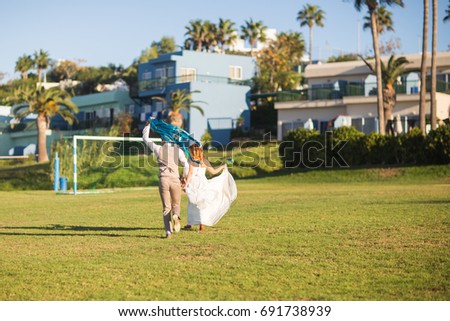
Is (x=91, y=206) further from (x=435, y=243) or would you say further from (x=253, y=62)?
(x=253, y=62)

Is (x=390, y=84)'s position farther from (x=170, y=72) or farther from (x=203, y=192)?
(x=203, y=192)

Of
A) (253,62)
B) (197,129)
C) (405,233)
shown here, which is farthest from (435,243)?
(253,62)

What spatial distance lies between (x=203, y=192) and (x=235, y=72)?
65038mm


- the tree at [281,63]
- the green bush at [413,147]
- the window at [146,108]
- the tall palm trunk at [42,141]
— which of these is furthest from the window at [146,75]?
the green bush at [413,147]

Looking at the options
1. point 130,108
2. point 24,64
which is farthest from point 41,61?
point 130,108

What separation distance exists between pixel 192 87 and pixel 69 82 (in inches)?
1425

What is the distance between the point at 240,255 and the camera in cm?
1180

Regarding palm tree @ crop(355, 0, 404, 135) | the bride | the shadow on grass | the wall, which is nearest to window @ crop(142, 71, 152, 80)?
the wall

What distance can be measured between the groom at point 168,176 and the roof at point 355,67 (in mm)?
49412

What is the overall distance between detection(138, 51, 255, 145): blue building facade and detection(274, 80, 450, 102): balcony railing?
8978 mm

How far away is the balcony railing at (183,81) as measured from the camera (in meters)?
74.4

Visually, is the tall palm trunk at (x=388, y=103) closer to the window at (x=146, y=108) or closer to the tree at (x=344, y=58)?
the window at (x=146, y=108)

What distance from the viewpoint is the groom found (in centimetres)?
1434
